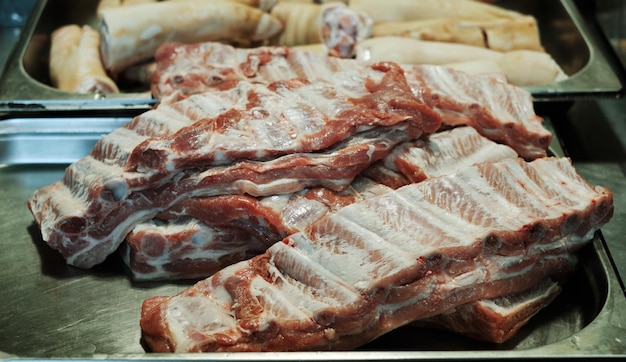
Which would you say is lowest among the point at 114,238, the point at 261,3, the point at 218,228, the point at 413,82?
the point at 114,238

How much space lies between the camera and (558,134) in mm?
3846

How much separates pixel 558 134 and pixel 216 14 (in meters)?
2.24

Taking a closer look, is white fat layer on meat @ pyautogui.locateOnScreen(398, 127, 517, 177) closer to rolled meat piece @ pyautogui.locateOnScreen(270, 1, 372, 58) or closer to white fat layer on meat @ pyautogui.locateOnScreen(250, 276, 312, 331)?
white fat layer on meat @ pyautogui.locateOnScreen(250, 276, 312, 331)

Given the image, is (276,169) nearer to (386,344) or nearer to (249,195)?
(249,195)

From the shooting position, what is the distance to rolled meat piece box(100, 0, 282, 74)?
4.13 metres

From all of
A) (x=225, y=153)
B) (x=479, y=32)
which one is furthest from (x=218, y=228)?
(x=479, y=32)

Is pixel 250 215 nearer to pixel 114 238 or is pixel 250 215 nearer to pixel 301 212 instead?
pixel 301 212

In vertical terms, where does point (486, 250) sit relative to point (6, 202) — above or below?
above

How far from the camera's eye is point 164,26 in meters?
4.21

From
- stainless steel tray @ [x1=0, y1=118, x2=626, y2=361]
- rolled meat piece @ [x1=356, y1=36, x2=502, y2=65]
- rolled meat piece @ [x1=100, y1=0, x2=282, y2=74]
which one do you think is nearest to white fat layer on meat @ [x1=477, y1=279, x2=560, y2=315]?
stainless steel tray @ [x1=0, y1=118, x2=626, y2=361]

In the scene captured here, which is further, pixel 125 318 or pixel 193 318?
pixel 125 318

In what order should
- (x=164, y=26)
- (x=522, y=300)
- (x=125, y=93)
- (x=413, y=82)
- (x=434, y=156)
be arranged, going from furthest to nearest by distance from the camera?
(x=164, y=26), (x=125, y=93), (x=413, y=82), (x=434, y=156), (x=522, y=300)

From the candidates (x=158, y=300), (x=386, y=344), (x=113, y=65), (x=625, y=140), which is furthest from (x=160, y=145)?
(x=625, y=140)

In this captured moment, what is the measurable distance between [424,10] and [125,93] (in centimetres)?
217
